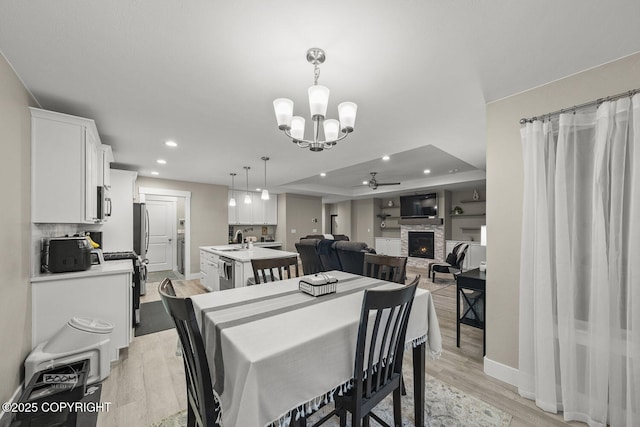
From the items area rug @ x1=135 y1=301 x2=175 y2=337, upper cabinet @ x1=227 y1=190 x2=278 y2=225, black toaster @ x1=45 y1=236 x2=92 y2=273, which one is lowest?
area rug @ x1=135 y1=301 x2=175 y2=337

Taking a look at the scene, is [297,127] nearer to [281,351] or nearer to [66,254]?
[281,351]

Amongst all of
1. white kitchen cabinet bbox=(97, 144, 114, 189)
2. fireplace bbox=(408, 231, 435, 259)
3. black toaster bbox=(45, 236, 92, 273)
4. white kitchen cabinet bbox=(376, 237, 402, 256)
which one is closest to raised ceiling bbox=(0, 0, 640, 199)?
white kitchen cabinet bbox=(97, 144, 114, 189)

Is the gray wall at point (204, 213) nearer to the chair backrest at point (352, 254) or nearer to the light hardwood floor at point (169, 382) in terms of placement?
the light hardwood floor at point (169, 382)

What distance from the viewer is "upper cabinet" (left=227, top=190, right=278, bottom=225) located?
278 inches

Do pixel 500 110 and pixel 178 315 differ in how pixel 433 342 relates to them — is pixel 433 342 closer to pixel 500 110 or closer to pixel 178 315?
pixel 178 315

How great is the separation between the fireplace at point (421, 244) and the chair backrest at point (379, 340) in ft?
22.0

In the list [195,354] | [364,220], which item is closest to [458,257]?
[364,220]

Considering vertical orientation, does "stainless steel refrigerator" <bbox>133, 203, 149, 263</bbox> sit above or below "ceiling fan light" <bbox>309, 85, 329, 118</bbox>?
below

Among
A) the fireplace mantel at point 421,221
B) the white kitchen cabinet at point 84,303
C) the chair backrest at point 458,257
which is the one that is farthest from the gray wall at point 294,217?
the white kitchen cabinet at point 84,303

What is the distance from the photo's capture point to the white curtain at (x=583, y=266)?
5.08 feet

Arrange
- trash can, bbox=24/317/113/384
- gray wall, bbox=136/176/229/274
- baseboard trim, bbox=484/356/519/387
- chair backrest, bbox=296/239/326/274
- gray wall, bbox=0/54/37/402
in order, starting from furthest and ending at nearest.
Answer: gray wall, bbox=136/176/229/274
chair backrest, bbox=296/239/326/274
baseboard trim, bbox=484/356/519/387
trash can, bbox=24/317/113/384
gray wall, bbox=0/54/37/402

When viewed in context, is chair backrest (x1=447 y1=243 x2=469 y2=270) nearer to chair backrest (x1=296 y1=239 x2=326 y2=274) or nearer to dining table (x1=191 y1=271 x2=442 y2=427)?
chair backrest (x1=296 y1=239 x2=326 y2=274)

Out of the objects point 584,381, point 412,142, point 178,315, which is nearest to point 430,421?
point 584,381

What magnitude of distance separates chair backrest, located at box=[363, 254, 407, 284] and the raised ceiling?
1.42 metres
